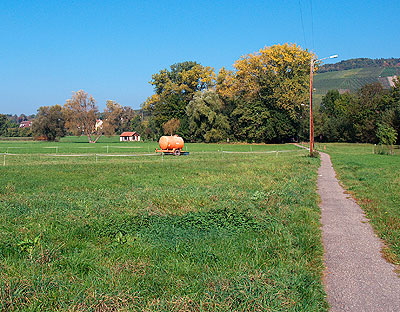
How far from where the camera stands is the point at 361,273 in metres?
→ 5.26

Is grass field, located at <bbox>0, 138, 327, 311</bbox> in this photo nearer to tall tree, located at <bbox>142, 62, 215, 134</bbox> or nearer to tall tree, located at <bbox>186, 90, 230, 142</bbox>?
tall tree, located at <bbox>186, 90, 230, 142</bbox>

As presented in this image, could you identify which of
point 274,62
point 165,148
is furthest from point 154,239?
point 274,62

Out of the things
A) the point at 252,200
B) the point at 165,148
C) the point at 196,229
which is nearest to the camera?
the point at 196,229

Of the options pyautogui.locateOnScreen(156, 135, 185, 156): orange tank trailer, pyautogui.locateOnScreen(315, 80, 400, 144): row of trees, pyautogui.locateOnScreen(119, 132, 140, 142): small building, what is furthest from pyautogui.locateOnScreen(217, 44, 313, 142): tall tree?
pyautogui.locateOnScreen(119, 132, 140, 142): small building

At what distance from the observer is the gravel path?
4.36m

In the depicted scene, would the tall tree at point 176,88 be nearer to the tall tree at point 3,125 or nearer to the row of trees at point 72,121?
the row of trees at point 72,121

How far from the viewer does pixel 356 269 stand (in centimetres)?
541

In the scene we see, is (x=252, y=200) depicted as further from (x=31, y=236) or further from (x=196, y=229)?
(x=31, y=236)

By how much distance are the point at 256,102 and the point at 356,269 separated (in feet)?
225

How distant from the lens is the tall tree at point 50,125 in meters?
96.9

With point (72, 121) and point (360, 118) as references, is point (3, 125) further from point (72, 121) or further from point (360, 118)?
point (360, 118)

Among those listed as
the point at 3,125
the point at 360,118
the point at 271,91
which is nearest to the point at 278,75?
the point at 271,91

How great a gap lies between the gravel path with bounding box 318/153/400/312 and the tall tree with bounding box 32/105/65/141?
320ft

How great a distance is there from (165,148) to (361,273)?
117ft
